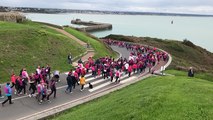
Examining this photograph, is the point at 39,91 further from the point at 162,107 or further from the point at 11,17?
the point at 11,17

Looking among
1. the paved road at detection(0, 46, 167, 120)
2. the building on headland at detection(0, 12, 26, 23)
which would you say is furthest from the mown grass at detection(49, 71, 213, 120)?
the building on headland at detection(0, 12, 26, 23)

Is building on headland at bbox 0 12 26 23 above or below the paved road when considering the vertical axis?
above

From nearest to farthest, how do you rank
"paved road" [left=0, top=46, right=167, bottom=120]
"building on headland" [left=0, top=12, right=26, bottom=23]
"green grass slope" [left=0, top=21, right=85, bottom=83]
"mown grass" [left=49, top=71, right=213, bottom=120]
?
"mown grass" [left=49, top=71, right=213, bottom=120]
"paved road" [left=0, top=46, right=167, bottom=120]
"green grass slope" [left=0, top=21, right=85, bottom=83]
"building on headland" [left=0, top=12, right=26, bottom=23]

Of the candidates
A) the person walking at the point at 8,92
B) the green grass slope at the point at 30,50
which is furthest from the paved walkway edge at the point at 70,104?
the green grass slope at the point at 30,50

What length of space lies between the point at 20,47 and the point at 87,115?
719 inches

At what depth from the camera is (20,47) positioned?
3098 centimetres

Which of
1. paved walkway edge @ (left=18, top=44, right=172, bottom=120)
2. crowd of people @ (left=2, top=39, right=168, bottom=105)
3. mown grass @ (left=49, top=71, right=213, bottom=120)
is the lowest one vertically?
paved walkway edge @ (left=18, top=44, right=172, bottom=120)

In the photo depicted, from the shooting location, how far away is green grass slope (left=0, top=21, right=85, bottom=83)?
91.2 feet

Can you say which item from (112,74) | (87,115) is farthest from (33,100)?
(112,74)

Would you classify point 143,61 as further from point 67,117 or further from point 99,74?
point 67,117

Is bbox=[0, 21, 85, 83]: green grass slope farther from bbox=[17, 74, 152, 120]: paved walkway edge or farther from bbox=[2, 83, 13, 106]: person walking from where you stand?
bbox=[17, 74, 152, 120]: paved walkway edge

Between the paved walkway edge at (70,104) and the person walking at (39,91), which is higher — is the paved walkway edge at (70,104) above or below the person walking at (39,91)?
below

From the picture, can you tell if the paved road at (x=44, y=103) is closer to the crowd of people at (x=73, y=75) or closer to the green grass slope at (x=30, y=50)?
the crowd of people at (x=73, y=75)

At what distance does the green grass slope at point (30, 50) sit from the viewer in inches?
1094
